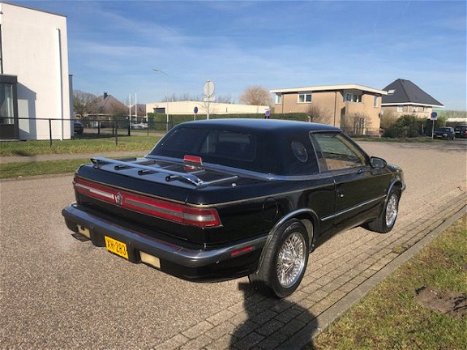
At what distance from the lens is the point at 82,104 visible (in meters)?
61.6

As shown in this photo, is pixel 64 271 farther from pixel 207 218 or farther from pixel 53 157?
pixel 53 157

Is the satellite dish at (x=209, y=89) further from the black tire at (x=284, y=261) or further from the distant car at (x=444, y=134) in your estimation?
the distant car at (x=444, y=134)

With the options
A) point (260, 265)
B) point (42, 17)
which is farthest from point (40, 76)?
point (260, 265)

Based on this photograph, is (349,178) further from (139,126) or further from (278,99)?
(278,99)

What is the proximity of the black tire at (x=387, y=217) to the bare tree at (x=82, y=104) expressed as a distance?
57.9m

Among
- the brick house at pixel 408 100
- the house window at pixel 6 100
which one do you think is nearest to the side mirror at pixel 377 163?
the house window at pixel 6 100

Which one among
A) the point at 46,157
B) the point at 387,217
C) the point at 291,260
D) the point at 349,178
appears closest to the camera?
the point at 291,260

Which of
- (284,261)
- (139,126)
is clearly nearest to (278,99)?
(139,126)

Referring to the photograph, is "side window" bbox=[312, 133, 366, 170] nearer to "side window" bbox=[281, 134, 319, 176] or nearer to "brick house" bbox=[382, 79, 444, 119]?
"side window" bbox=[281, 134, 319, 176]

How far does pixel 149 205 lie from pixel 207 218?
1.92ft

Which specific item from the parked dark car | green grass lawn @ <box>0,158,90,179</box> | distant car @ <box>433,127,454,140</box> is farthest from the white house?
distant car @ <box>433,127,454,140</box>

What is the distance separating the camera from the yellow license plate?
359 centimetres

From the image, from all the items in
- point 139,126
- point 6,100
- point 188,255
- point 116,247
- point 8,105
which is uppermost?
point 6,100

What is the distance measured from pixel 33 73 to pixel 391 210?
21466 millimetres
